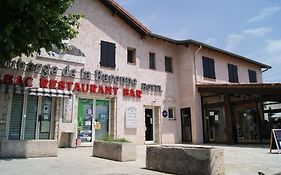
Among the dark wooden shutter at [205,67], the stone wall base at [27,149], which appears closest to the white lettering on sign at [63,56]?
the stone wall base at [27,149]

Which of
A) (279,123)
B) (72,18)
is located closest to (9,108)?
(72,18)

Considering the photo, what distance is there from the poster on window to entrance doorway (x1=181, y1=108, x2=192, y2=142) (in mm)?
3660

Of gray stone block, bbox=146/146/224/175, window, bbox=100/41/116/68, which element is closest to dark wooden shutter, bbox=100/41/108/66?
window, bbox=100/41/116/68

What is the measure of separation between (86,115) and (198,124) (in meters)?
6.86

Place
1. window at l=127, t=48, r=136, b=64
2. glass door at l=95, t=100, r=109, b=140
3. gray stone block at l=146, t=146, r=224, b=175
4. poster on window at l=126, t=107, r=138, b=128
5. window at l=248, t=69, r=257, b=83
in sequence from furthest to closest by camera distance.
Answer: window at l=248, t=69, r=257, b=83 < window at l=127, t=48, r=136, b=64 < poster on window at l=126, t=107, r=138, b=128 < glass door at l=95, t=100, r=109, b=140 < gray stone block at l=146, t=146, r=224, b=175

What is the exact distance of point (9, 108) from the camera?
11039mm

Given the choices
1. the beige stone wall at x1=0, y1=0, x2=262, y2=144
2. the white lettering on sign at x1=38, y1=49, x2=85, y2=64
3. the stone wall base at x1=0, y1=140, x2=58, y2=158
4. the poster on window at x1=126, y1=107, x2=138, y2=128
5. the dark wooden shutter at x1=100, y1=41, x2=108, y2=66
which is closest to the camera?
the stone wall base at x1=0, y1=140, x2=58, y2=158

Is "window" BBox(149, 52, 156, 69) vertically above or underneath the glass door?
above

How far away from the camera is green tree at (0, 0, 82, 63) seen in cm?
715

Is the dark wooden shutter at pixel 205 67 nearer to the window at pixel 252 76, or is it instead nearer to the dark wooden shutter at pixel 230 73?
the dark wooden shutter at pixel 230 73

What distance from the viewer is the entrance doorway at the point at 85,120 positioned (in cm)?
1276

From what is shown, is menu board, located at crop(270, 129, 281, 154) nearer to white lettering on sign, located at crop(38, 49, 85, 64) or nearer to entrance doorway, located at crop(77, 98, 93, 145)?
entrance doorway, located at crop(77, 98, 93, 145)

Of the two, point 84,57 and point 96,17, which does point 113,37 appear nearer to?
point 96,17

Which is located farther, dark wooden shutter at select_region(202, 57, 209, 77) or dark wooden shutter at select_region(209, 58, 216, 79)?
dark wooden shutter at select_region(209, 58, 216, 79)
